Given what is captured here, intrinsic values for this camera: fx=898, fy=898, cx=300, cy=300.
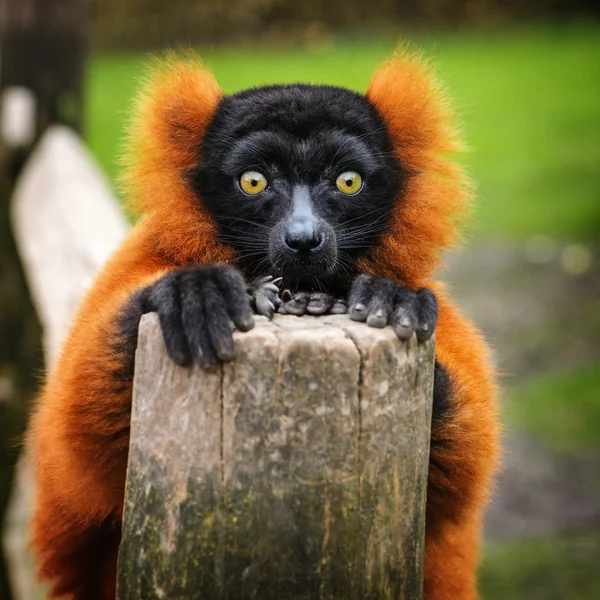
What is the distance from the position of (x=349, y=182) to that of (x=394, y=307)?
965mm

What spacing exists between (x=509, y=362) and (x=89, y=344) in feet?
20.0

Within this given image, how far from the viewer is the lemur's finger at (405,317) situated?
1.94 meters

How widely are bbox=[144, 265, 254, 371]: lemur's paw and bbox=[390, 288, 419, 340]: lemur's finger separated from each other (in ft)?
1.04

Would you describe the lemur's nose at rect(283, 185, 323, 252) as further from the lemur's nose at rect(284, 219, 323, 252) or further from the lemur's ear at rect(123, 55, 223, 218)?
the lemur's ear at rect(123, 55, 223, 218)

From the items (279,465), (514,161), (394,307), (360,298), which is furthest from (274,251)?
(514,161)

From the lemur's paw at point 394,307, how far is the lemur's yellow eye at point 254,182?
2.46 ft

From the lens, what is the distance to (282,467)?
6.01 feet

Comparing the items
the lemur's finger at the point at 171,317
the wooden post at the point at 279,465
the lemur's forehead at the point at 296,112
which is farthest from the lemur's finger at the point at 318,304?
the lemur's forehead at the point at 296,112

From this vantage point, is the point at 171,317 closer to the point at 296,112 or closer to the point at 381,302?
the point at 381,302

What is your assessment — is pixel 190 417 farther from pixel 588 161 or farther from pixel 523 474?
pixel 588 161

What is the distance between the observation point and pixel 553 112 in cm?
1177

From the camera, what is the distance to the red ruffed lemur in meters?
2.33

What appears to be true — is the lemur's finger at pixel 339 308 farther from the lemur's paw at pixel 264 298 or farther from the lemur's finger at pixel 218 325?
the lemur's finger at pixel 218 325

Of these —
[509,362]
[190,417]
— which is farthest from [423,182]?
[509,362]
